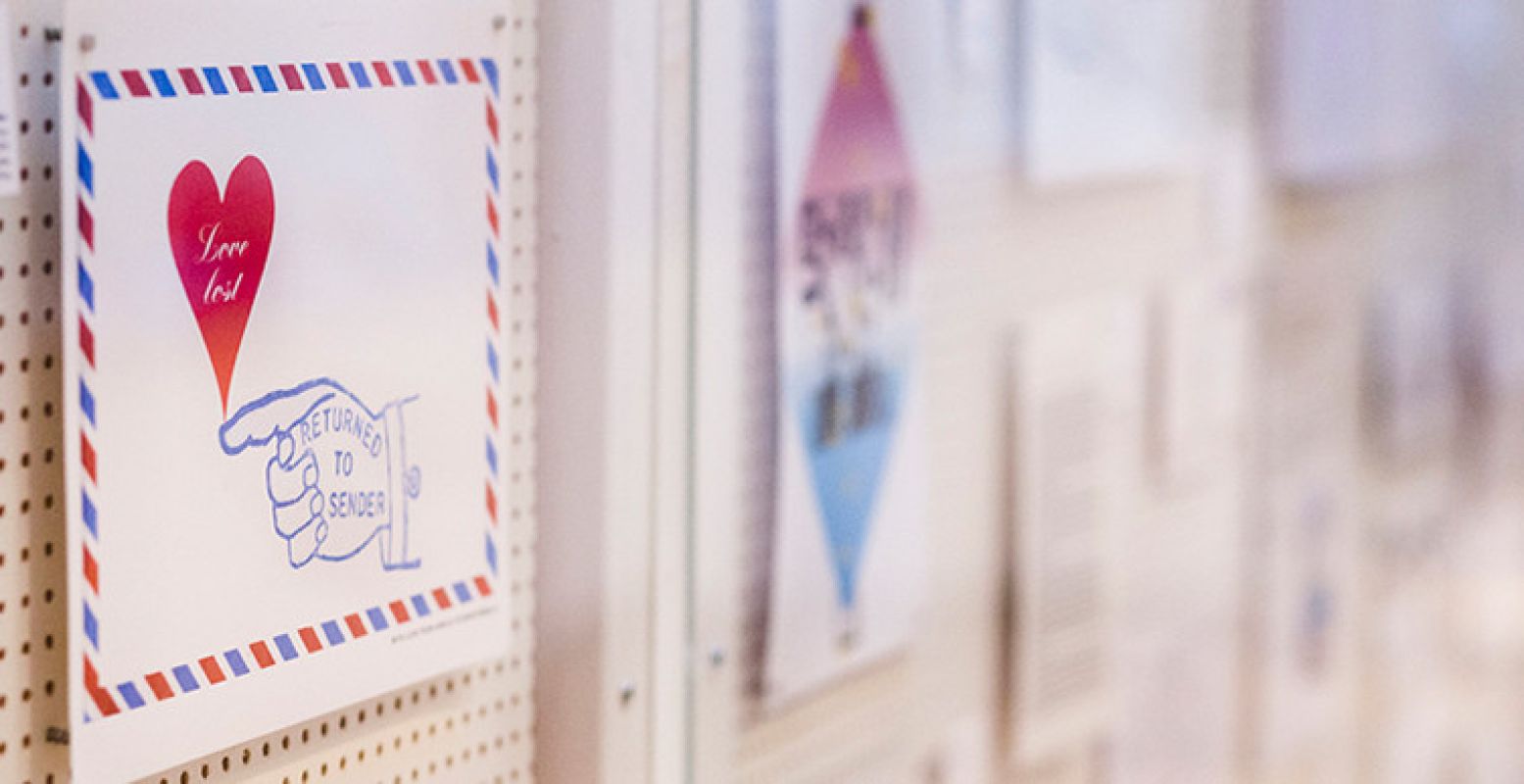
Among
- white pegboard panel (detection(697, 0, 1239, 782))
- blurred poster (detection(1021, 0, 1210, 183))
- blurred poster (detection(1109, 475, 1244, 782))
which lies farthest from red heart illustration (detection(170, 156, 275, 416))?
blurred poster (detection(1109, 475, 1244, 782))

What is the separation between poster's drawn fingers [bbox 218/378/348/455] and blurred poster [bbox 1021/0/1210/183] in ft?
3.19

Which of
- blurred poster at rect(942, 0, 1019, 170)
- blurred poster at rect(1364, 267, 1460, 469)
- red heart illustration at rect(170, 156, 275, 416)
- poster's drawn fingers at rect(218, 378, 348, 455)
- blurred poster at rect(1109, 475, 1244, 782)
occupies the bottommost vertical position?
blurred poster at rect(1109, 475, 1244, 782)

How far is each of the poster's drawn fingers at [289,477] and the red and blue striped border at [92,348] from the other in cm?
8

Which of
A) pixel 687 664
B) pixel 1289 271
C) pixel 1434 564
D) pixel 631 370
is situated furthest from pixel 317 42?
pixel 1434 564

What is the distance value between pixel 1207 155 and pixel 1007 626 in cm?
68

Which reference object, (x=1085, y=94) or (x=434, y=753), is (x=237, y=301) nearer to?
(x=434, y=753)

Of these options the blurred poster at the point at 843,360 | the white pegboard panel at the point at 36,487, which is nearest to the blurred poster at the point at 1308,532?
the blurred poster at the point at 843,360

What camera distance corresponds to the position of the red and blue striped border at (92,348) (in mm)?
922

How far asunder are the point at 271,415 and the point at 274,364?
3 cm

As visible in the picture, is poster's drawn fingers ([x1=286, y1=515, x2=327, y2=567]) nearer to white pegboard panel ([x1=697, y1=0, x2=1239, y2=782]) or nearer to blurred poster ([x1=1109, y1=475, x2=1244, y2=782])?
white pegboard panel ([x1=697, y1=0, x2=1239, y2=782])

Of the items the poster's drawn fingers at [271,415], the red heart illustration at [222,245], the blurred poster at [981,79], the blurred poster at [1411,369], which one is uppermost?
the blurred poster at [981,79]

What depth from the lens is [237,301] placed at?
101 centimetres

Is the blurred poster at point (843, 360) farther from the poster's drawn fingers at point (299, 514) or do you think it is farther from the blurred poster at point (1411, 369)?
the blurred poster at point (1411, 369)

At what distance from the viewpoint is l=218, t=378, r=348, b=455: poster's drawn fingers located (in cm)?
101
